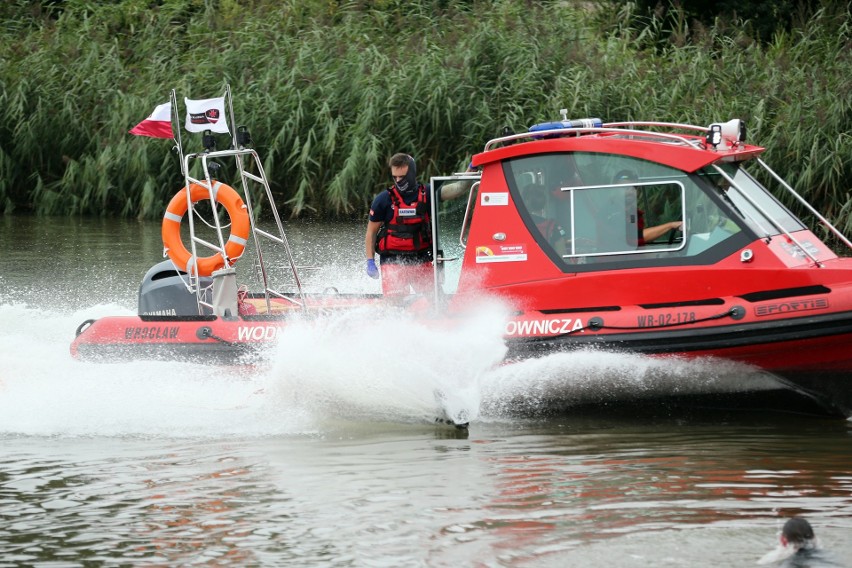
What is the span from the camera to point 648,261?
307 inches

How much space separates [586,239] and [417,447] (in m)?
1.71

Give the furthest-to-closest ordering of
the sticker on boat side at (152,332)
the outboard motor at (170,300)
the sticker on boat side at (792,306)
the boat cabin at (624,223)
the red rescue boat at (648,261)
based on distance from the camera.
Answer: the outboard motor at (170,300), the sticker on boat side at (152,332), the boat cabin at (624,223), the red rescue boat at (648,261), the sticker on boat side at (792,306)

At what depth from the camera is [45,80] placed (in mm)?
18047

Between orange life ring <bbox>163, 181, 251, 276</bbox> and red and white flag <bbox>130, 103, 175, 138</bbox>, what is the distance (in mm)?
431

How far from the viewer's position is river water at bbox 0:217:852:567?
5574 millimetres

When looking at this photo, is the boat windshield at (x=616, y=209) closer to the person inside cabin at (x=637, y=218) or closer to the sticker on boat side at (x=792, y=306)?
the person inside cabin at (x=637, y=218)

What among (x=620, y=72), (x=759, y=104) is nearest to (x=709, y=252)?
(x=759, y=104)

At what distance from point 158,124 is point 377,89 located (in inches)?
289

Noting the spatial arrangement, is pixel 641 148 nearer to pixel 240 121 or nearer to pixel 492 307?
pixel 492 307

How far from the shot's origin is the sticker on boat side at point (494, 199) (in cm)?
813

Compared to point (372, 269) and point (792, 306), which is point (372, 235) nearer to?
point (372, 269)

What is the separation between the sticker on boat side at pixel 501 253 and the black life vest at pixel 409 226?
27.7 inches

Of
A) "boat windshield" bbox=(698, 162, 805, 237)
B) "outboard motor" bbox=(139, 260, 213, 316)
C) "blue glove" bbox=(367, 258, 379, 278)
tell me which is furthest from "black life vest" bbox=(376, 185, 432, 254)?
"boat windshield" bbox=(698, 162, 805, 237)

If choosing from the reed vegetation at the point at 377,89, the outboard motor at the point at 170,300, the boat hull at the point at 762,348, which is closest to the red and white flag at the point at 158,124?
the outboard motor at the point at 170,300
